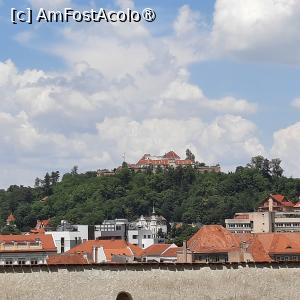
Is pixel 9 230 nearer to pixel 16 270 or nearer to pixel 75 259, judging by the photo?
pixel 75 259

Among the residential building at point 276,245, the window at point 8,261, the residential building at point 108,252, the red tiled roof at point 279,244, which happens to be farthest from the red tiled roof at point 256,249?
the window at point 8,261

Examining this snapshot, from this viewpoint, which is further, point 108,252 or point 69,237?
point 69,237

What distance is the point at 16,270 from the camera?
30.6 m

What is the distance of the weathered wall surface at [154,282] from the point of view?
30.6 metres

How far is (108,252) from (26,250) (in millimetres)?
11157

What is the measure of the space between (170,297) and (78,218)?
548 ft

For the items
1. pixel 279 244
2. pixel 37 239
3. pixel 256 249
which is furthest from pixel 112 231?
pixel 256 249

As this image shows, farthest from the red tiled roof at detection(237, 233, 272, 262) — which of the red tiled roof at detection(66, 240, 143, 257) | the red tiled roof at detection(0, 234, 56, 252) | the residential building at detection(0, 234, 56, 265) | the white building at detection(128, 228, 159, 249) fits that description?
the white building at detection(128, 228, 159, 249)

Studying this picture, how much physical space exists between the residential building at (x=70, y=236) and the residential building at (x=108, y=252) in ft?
74.2

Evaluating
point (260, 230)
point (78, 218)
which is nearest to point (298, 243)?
point (260, 230)

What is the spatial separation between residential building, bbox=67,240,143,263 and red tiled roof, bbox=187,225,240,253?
7039 mm

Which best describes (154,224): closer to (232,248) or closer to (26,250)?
(26,250)

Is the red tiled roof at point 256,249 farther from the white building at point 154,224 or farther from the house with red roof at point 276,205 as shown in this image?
the white building at point 154,224

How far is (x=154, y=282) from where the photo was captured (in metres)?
31.9
